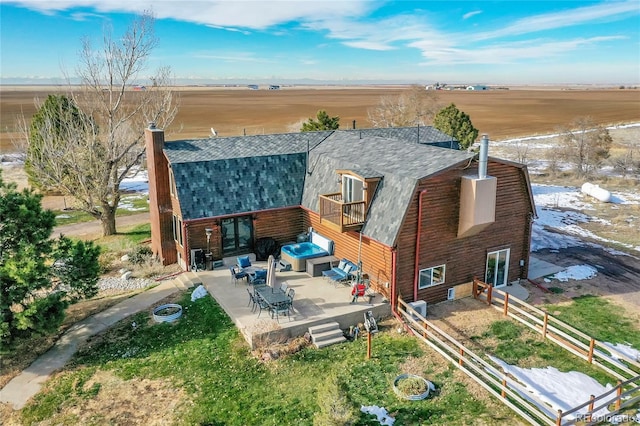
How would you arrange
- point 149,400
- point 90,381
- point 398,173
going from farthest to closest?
point 398,173 → point 90,381 → point 149,400

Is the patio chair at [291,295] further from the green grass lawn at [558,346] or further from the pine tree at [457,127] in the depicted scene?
the pine tree at [457,127]

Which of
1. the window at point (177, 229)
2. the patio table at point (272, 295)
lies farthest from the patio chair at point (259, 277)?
the window at point (177, 229)

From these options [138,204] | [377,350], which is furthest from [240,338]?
[138,204]

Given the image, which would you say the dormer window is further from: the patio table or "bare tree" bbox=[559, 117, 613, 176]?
"bare tree" bbox=[559, 117, 613, 176]

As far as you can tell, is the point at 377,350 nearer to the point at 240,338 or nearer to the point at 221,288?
the point at 240,338

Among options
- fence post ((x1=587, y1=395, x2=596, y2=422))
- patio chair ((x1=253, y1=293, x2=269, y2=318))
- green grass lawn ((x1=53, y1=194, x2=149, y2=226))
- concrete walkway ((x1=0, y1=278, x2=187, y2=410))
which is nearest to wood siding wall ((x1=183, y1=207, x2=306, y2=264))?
concrete walkway ((x1=0, y1=278, x2=187, y2=410))

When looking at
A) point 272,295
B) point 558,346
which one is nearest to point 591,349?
point 558,346

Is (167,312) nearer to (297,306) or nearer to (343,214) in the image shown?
(297,306)
